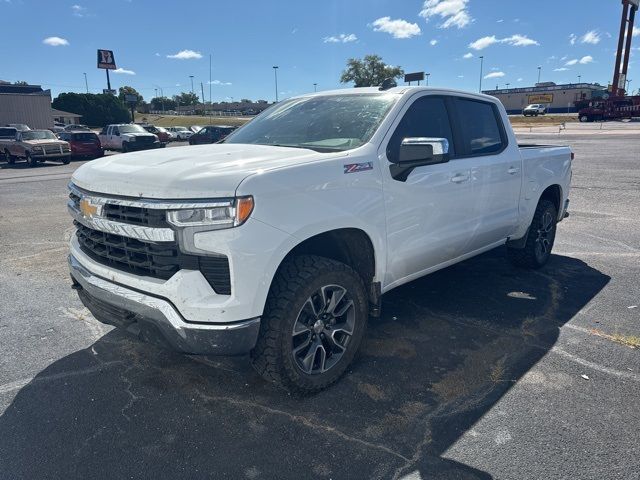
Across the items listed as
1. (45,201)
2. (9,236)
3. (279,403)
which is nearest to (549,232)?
(279,403)

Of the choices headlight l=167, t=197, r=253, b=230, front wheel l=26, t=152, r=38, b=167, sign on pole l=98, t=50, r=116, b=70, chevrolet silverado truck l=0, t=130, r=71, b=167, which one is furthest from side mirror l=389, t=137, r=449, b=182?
sign on pole l=98, t=50, r=116, b=70

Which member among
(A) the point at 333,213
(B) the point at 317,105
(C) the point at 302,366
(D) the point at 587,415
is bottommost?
(D) the point at 587,415

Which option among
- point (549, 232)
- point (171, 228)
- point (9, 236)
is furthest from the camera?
point (9, 236)

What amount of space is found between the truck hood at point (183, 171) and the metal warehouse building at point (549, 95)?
95.6 metres

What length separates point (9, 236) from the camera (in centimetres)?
750

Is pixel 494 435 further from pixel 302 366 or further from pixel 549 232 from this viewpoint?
pixel 549 232

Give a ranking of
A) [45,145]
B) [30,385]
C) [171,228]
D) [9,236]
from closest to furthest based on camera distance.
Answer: [171,228], [30,385], [9,236], [45,145]

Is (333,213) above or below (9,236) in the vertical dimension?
above

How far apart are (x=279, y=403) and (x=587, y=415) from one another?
184 cm

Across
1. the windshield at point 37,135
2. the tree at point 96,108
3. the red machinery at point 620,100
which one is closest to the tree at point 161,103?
the tree at point 96,108

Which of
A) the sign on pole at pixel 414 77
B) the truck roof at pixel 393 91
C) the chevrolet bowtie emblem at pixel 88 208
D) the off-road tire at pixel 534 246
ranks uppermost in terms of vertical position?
the sign on pole at pixel 414 77

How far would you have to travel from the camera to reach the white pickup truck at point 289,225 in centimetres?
258

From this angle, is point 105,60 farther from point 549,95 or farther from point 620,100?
point 549,95

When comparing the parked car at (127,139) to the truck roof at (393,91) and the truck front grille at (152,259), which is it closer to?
the truck roof at (393,91)
